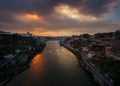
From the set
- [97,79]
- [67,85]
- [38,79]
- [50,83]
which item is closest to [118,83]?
[97,79]

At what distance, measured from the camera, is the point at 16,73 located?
110 ft

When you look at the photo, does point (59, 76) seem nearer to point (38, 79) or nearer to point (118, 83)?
point (38, 79)

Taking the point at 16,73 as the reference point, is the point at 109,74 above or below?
above

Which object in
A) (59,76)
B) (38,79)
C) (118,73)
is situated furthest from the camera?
(59,76)

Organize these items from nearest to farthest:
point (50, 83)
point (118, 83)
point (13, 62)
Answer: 1. point (118, 83)
2. point (50, 83)
3. point (13, 62)

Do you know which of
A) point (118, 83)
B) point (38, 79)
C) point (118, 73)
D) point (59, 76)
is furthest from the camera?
point (59, 76)

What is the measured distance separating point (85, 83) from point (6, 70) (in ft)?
60.0

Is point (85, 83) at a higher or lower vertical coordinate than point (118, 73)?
lower

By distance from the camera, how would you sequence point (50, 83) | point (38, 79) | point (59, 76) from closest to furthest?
point (50, 83)
point (38, 79)
point (59, 76)

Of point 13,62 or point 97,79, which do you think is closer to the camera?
point 97,79

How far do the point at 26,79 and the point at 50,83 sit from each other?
582 cm

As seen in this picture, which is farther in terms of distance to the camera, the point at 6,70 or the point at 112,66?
the point at 6,70

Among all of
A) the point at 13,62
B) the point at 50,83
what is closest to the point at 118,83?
the point at 50,83

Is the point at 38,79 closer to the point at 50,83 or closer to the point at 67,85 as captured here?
the point at 50,83
